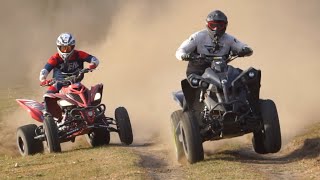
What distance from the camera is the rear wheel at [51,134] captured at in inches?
641

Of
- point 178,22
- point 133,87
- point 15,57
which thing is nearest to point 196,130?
point 133,87

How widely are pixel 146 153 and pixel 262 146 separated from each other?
286 cm

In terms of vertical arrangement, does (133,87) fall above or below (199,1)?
below

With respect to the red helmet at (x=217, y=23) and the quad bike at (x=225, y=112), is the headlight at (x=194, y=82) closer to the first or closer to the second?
the quad bike at (x=225, y=112)

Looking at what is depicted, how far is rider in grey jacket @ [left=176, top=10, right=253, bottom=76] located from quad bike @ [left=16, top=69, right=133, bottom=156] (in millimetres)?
3267

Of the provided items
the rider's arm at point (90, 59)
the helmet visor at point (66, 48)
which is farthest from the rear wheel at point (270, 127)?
the helmet visor at point (66, 48)

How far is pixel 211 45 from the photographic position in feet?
46.9

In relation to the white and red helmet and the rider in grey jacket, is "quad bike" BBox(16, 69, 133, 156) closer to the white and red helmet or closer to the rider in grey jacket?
the white and red helmet

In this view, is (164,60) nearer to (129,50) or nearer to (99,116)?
(129,50)

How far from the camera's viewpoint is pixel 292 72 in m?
23.2

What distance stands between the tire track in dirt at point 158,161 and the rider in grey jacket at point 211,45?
163 cm

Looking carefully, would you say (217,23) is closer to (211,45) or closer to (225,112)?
(211,45)

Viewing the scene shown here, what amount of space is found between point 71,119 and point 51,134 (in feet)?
2.43

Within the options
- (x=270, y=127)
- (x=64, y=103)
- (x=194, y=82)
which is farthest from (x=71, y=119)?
(x=270, y=127)
